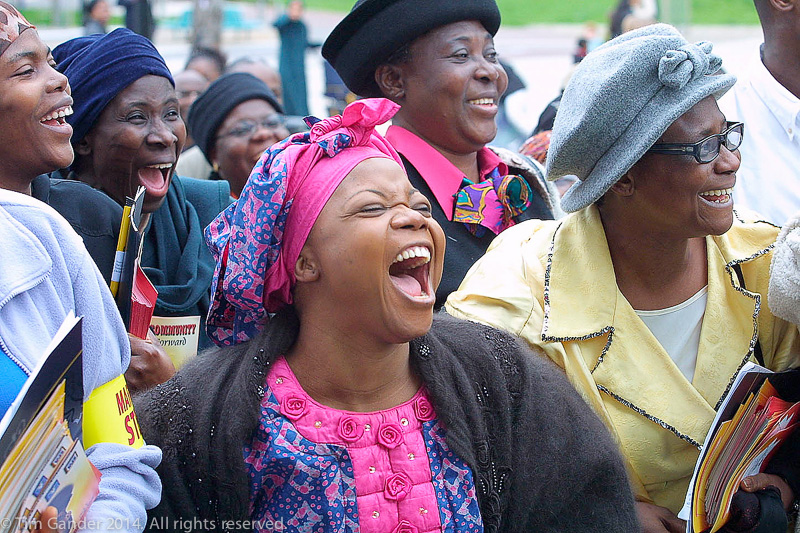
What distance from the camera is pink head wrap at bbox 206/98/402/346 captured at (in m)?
2.37

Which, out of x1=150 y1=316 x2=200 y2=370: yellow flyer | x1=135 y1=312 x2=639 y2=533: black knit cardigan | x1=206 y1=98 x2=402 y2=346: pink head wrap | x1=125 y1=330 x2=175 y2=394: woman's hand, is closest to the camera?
x1=135 y1=312 x2=639 y2=533: black knit cardigan

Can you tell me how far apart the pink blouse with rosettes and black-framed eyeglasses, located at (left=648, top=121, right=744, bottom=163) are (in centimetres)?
110

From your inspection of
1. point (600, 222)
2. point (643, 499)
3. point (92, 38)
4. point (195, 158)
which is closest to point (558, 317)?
point (600, 222)

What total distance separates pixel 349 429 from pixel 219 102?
11.2ft

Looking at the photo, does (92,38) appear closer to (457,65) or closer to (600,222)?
(457,65)

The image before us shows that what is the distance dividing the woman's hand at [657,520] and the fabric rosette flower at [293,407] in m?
1.05

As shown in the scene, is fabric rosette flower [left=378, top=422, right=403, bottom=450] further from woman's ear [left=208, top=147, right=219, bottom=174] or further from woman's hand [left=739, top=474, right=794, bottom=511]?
woman's ear [left=208, top=147, right=219, bottom=174]

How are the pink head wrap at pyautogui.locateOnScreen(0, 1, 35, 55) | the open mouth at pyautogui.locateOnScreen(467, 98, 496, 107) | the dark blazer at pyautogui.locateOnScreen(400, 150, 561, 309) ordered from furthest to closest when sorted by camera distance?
the open mouth at pyautogui.locateOnScreen(467, 98, 496, 107) → the dark blazer at pyautogui.locateOnScreen(400, 150, 561, 309) → the pink head wrap at pyautogui.locateOnScreen(0, 1, 35, 55)

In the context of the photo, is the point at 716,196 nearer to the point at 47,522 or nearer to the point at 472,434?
the point at 472,434

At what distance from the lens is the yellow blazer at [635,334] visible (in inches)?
111

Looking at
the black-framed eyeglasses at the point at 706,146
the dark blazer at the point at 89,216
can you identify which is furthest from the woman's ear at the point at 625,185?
the dark blazer at the point at 89,216

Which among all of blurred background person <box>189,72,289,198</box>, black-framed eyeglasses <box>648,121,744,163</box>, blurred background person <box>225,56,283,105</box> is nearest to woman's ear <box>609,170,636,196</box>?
black-framed eyeglasses <box>648,121,744,163</box>

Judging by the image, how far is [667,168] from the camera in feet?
9.37

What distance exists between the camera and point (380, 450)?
91.8 inches
